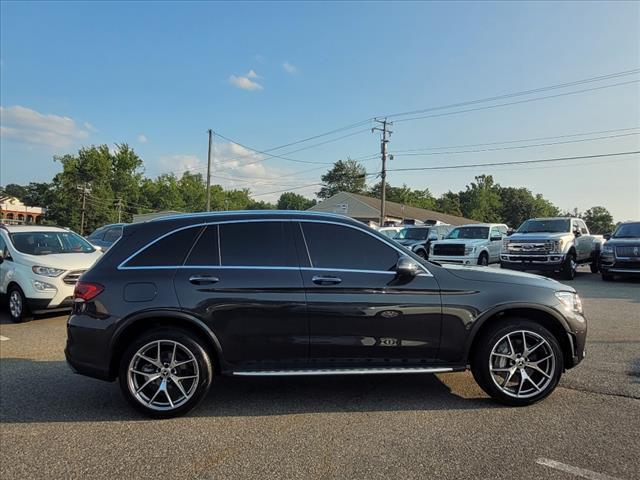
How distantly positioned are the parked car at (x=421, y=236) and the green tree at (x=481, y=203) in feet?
281

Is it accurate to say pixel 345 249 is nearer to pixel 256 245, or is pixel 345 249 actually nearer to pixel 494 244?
pixel 256 245

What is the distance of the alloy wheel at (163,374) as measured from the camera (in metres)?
4.26

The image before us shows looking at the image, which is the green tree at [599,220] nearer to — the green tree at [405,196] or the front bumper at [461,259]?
the green tree at [405,196]

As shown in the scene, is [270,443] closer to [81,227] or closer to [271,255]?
[271,255]

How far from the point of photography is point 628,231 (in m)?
15.2

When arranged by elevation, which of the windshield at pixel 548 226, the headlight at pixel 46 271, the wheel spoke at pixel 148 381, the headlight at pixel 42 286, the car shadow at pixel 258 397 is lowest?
the car shadow at pixel 258 397

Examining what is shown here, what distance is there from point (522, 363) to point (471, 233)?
16118mm

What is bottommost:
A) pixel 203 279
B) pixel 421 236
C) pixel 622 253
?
pixel 203 279

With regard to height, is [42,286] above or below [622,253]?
below

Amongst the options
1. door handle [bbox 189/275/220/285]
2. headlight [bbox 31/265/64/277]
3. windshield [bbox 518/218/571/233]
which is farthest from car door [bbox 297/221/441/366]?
windshield [bbox 518/218/571/233]

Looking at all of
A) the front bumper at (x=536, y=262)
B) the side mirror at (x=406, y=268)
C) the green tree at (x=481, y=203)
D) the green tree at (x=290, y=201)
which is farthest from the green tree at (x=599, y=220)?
the side mirror at (x=406, y=268)

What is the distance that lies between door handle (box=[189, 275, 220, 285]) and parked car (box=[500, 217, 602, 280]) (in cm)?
1366

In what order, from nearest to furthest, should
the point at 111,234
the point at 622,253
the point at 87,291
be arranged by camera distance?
1. the point at 87,291
2. the point at 622,253
3. the point at 111,234

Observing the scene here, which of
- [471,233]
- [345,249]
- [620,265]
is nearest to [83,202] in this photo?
[471,233]
